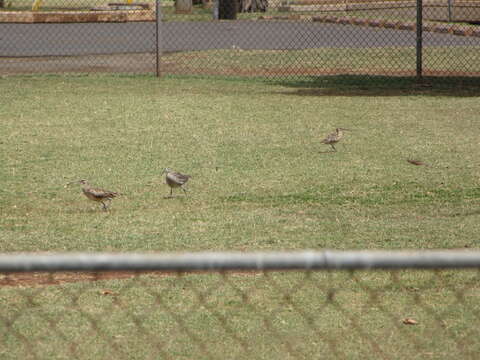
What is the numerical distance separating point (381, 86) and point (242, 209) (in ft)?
31.1

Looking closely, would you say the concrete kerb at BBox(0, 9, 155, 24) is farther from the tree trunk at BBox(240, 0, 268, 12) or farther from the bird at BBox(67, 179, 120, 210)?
the bird at BBox(67, 179, 120, 210)

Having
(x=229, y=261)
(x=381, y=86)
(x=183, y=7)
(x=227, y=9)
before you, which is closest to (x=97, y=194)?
(x=229, y=261)

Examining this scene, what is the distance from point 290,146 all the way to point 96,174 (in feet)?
9.29

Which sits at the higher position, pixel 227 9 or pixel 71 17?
pixel 227 9

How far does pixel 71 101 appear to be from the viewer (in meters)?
15.6

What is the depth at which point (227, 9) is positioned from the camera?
32344 millimetres

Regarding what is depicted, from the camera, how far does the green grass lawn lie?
19.0ft

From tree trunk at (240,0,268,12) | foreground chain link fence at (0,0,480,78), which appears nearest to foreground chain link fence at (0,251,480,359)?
foreground chain link fence at (0,0,480,78)

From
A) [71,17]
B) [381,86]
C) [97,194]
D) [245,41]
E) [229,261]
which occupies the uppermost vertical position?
[71,17]

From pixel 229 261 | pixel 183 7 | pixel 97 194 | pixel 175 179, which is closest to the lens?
pixel 229 261

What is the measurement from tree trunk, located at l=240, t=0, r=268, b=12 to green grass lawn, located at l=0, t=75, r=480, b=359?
67.1 ft

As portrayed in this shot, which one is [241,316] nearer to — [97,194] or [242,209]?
[242,209]

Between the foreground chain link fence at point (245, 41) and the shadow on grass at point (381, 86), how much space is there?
52 centimetres

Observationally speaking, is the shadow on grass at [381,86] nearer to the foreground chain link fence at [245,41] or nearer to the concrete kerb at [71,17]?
the foreground chain link fence at [245,41]
